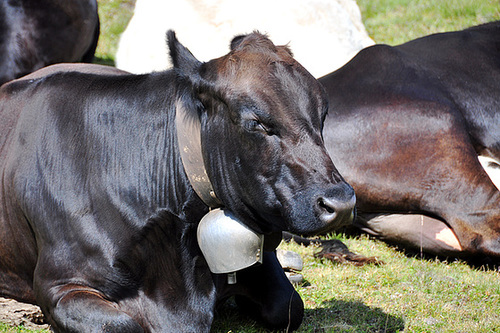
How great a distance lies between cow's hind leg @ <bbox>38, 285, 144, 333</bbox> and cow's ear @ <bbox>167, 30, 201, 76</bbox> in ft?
3.74

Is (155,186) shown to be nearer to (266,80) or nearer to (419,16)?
(266,80)

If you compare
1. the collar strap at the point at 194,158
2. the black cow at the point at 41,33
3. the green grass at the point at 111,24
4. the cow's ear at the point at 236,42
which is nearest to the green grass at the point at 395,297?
the collar strap at the point at 194,158

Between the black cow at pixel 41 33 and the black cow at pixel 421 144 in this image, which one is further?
the black cow at pixel 41 33

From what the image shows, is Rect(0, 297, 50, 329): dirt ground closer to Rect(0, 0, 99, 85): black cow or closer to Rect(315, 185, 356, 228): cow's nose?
Rect(315, 185, 356, 228): cow's nose

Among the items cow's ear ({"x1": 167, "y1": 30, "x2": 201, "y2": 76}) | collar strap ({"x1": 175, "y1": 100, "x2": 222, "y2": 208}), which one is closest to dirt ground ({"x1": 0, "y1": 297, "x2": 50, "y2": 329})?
collar strap ({"x1": 175, "y1": 100, "x2": 222, "y2": 208})

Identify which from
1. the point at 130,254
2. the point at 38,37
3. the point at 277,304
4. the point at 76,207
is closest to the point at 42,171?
the point at 76,207

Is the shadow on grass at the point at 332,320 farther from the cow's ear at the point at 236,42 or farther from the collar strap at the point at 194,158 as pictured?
the cow's ear at the point at 236,42

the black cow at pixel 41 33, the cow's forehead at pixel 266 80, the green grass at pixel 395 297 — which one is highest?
the black cow at pixel 41 33

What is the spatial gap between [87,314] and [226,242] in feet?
2.30

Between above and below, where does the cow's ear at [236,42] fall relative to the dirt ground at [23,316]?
above

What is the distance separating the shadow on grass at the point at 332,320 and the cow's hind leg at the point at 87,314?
0.71 meters

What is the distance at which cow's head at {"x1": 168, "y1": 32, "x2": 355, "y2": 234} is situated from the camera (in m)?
3.11

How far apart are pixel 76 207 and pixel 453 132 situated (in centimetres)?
304

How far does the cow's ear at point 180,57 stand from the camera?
349 cm
